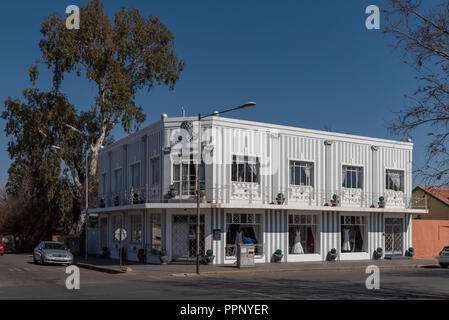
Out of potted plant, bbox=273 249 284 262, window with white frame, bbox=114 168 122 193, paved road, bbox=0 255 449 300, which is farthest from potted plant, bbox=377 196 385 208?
window with white frame, bbox=114 168 122 193

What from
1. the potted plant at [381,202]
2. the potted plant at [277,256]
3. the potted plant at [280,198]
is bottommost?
the potted plant at [277,256]

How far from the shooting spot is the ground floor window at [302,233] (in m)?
30.1

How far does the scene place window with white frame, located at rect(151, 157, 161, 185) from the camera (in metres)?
29.1

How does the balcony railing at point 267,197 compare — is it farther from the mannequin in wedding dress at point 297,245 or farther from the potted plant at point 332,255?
the potted plant at point 332,255

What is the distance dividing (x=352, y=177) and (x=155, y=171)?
12030 mm

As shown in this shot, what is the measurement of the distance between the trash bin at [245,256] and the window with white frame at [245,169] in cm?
395

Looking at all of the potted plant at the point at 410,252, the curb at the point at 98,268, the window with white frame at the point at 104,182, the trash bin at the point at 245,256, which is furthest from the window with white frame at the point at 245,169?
the window with white frame at the point at 104,182

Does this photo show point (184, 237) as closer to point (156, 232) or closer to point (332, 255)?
point (156, 232)

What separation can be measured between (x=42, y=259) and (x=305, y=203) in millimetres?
15123

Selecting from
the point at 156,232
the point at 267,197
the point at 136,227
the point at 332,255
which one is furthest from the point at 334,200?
the point at 136,227

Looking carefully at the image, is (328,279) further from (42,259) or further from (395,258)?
(42,259)

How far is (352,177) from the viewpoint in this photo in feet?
106
